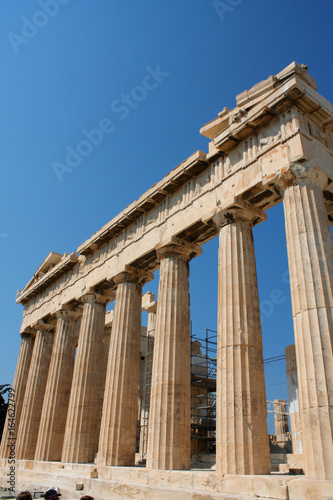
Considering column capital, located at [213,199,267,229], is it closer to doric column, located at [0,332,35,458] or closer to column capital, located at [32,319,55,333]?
column capital, located at [32,319,55,333]

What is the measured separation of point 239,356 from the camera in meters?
13.0

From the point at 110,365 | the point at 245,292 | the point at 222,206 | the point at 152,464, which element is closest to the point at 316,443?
the point at 245,292

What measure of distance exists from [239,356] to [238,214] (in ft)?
16.6

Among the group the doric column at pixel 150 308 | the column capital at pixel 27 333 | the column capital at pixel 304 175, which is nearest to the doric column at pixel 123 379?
the doric column at pixel 150 308

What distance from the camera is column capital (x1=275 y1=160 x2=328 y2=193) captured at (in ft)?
41.9

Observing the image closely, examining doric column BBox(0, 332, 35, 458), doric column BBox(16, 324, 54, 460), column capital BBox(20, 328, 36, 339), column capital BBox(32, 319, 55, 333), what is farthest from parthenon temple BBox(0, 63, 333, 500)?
column capital BBox(20, 328, 36, 339)

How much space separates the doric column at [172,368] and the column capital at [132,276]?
279cm

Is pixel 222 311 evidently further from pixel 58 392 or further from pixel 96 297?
pixel 58 392

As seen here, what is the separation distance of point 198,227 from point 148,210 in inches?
163

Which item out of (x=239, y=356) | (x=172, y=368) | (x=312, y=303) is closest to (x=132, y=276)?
(x=172, y=368)

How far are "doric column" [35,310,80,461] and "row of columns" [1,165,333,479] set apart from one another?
0.13 m

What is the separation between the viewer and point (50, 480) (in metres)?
19.4

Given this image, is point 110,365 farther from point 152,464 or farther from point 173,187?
point 173,187

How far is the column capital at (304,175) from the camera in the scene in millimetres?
12773
